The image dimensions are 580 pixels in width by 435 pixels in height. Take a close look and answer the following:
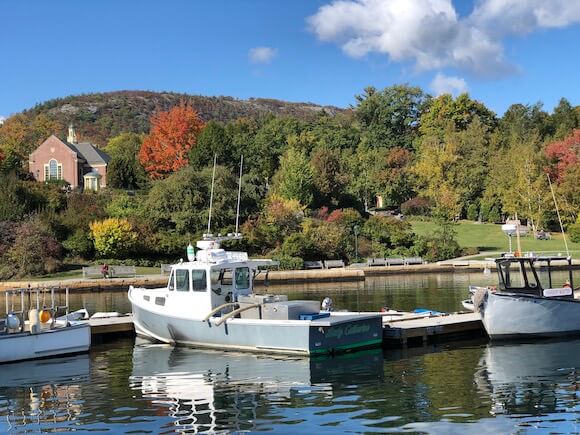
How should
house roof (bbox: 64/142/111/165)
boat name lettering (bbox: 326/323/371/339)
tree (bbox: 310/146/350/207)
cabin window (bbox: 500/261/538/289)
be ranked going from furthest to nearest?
house roof (bbox: 64/142/111/165) < tree (bbox: 310/146/350/207) < cabin window (bbox: 500/261/538/289) < boat name lettering (bbox: 326/323/371/339)

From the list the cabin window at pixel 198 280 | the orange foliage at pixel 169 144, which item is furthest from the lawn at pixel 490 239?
the cabin window at pixel 198 280

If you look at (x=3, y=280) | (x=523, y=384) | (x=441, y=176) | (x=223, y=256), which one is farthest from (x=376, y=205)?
(x=523, y=384)

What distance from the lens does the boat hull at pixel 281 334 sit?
20750mm

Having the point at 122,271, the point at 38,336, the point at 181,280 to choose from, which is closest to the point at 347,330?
the point at 181,280

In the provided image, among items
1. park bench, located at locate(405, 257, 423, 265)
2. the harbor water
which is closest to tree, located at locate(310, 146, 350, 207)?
park bench, located at locate(405, 257, 423, 265)

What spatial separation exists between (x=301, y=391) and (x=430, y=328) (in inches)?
323

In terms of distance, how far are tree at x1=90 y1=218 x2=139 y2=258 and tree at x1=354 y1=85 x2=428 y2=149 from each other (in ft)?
171

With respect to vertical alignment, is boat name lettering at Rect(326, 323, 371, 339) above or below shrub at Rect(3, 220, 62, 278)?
below

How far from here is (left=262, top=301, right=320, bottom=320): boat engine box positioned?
21.2 metres

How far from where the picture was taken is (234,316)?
888 inches

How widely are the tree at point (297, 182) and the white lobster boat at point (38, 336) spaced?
49.6m

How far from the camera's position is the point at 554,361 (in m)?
20.0

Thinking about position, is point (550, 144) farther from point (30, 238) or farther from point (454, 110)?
point (30, 238)

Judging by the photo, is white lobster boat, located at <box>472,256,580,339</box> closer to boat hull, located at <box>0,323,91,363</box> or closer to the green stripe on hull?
the green stripe on hull
